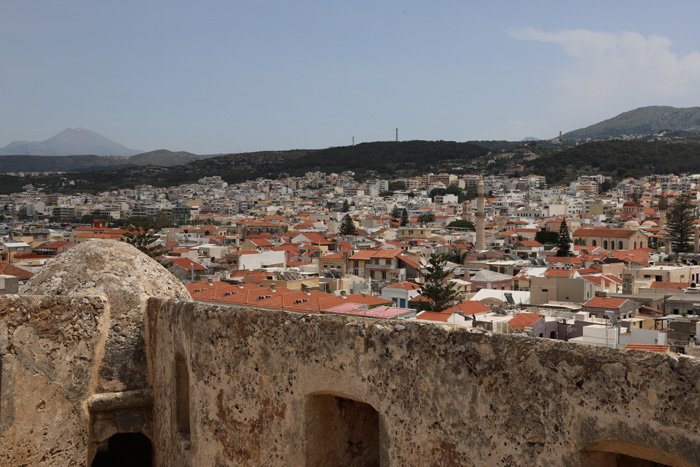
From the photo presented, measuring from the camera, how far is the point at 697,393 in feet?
10.8

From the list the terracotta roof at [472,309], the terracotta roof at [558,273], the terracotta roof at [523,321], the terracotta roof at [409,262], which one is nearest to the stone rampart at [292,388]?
the terracotta roof at [523,321]

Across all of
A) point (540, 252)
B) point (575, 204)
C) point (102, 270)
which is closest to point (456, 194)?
point (575, 204)

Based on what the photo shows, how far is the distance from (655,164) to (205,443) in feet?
562

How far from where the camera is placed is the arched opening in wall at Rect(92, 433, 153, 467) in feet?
25.6

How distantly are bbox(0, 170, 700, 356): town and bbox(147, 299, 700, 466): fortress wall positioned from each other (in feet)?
3.35

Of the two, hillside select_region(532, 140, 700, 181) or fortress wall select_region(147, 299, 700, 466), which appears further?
hillside select_region(532, 140, 700, 181)

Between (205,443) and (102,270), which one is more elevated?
(102,270)

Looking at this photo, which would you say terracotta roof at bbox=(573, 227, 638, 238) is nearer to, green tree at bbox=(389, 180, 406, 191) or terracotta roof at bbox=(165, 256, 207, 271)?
terracotta roof at bbox=(165, 256, 207, 271)

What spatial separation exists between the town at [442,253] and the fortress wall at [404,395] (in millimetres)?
1020

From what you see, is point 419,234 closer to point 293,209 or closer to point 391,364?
point 293,209

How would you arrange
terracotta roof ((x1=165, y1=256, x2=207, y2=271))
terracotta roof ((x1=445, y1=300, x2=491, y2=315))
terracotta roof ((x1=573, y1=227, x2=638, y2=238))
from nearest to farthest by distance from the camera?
1. terracotta roof ((x1=445, y1=300, x2=491, y2=315))
2. terracotta roof ((x1=165, y1=256, x2=207, y2=271))
3. terracotta roof ((x1=573, y1=227, x2=638, y2=238))

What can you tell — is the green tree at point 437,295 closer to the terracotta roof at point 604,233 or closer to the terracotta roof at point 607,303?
the terracotta roof at point 607,303

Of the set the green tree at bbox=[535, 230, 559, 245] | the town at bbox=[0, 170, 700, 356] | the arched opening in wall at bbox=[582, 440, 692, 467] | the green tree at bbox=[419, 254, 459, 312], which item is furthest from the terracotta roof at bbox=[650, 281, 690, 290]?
the arched opening in wall at bbox=[582, 440, 692, 467]

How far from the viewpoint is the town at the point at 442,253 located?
86.9 ft
